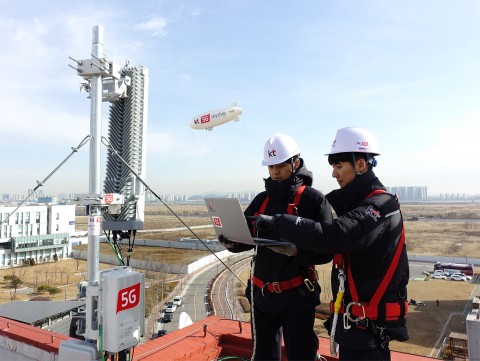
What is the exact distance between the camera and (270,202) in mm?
3350

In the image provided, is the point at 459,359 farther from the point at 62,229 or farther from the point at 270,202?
the point at 62,229

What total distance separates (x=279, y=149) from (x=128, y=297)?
2.01m

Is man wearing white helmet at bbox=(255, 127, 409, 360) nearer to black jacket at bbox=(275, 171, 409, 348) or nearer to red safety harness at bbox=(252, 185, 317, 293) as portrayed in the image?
black jacket at bbox=(275, 171, 409, 348)

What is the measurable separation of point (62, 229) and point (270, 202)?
54.6 m

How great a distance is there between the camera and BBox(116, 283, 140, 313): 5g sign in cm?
333

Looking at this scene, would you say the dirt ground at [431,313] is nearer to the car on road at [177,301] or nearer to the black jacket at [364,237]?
the car on road at [177,301]

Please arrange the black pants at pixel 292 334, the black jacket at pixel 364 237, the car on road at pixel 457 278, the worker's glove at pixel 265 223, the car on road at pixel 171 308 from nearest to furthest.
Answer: the black jacket at pixel 364 237 < the worker's glove at pixel 265 223 < the black pants at pixel 292 334 < the car on road at pixel 171 308 < the car on road at pixel 457 278

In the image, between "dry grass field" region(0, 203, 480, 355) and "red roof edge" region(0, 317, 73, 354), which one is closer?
"red roof edge" region(0, 317, 73, 354)

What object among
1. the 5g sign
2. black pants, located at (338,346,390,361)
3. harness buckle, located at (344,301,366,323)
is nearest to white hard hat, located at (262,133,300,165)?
harness buckle, located at (344,301,366,323)

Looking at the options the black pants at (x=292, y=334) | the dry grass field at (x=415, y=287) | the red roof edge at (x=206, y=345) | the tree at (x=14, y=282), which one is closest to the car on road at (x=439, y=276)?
the dry grass field at (x=415, y=287)

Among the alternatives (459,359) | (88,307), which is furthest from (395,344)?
(88,307)

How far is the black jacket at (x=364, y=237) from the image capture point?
219 centimetres

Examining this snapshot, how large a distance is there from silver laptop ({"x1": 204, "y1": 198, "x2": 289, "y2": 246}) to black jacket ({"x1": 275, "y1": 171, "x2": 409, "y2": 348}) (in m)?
0.47

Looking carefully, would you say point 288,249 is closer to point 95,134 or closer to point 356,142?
point 356,142
